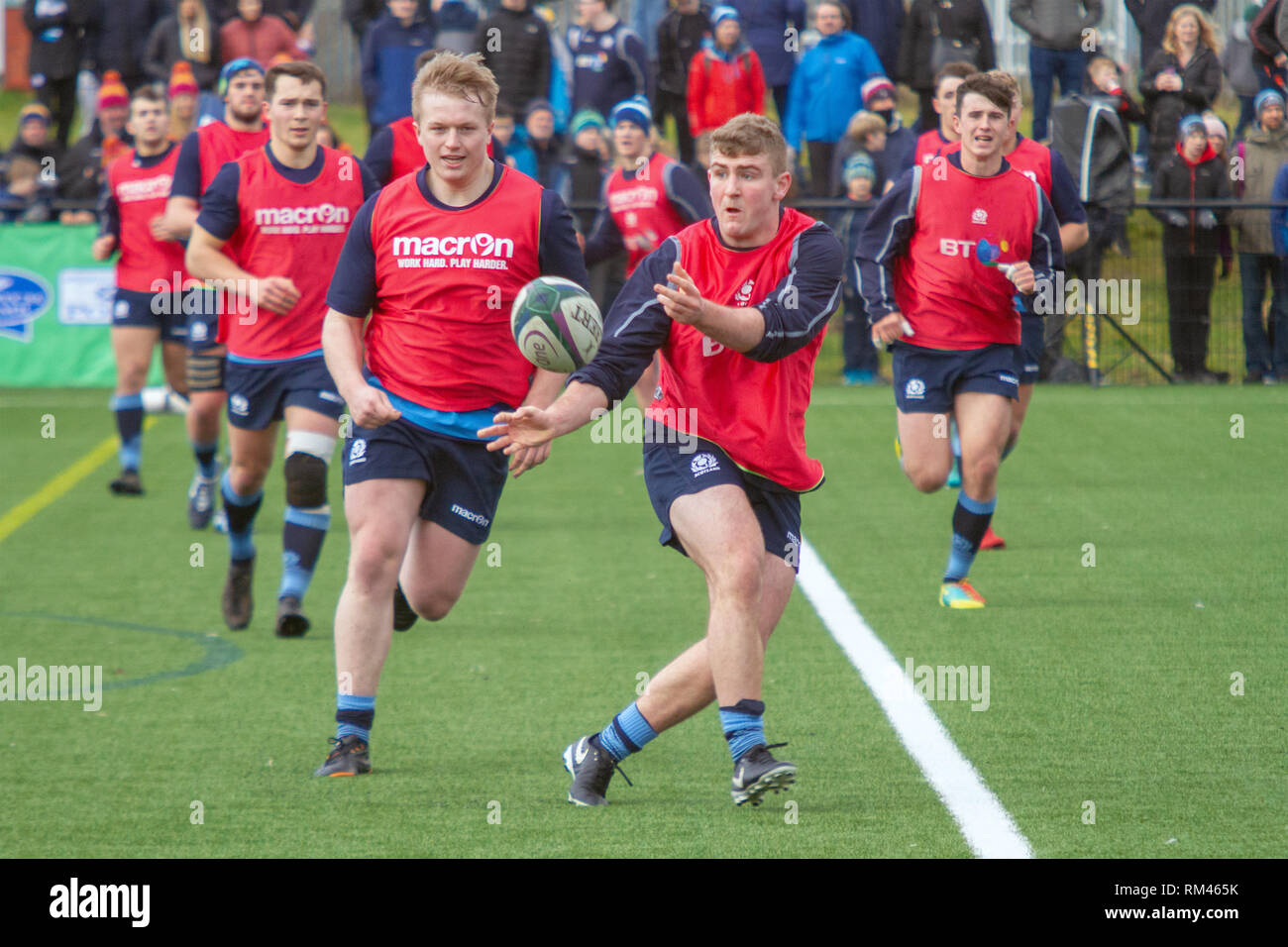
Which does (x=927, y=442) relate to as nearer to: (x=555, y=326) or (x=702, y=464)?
(x=702, y=464)

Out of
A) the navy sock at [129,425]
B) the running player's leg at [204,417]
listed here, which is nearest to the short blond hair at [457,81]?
the running player's leg at [204,417]

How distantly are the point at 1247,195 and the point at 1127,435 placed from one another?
12.8 ft

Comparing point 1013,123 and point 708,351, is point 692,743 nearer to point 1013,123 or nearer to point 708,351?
point 708,351

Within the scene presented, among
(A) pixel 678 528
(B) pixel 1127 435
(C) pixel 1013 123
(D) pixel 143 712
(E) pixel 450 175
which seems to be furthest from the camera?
(B) pixel 1127 435

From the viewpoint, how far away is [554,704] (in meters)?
6.94

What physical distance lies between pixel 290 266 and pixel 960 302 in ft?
10.3

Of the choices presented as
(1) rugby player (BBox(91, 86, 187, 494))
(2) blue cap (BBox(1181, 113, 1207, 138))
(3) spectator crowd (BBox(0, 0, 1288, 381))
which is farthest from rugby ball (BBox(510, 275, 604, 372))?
(2) blue cap (BBox(1181, 113, 1207, 138))

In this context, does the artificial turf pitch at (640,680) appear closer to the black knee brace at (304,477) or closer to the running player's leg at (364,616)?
the running player's leg at (364,616)

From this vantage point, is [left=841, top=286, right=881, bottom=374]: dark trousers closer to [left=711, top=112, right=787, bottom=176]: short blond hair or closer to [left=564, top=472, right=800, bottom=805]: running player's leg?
[left=564, top=472, right=800, bottom=805]: running player's leg

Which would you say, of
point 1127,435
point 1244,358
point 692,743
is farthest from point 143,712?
point 1244,358

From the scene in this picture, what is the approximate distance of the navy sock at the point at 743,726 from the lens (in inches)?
208

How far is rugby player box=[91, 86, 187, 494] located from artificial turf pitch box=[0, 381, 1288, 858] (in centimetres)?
113

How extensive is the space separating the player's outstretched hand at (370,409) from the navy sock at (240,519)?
8.97 feet

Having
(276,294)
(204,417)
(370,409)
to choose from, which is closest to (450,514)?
(370,409)
